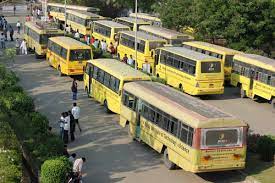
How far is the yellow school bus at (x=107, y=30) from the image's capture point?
43.4 metres

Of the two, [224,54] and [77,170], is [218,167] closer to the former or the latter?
→ [77,170]

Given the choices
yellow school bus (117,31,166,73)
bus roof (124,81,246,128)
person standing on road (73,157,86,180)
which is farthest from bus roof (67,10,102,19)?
person standing on road (73,157,86,180)

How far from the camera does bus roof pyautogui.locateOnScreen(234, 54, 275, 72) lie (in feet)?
94.9

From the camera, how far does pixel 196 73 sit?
2894cm

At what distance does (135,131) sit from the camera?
848 inches

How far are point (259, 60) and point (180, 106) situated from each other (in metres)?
12.8

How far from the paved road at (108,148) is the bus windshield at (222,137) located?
1589 mm

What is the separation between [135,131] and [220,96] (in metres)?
11.2

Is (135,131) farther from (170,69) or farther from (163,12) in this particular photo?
(163,12)

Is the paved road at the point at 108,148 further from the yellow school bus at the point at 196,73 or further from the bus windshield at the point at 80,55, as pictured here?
the bus windshield at the point at 80,55

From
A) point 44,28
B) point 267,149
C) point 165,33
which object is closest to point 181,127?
point 267,149

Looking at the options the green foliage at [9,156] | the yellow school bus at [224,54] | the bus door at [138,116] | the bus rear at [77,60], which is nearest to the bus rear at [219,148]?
the bus door at [138,116]

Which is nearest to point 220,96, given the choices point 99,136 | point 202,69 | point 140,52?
point 202,69

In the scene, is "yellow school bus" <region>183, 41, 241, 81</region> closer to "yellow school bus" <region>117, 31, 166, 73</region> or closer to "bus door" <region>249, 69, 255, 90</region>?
"bus door" <region>249, 69, 255, 90</region>
